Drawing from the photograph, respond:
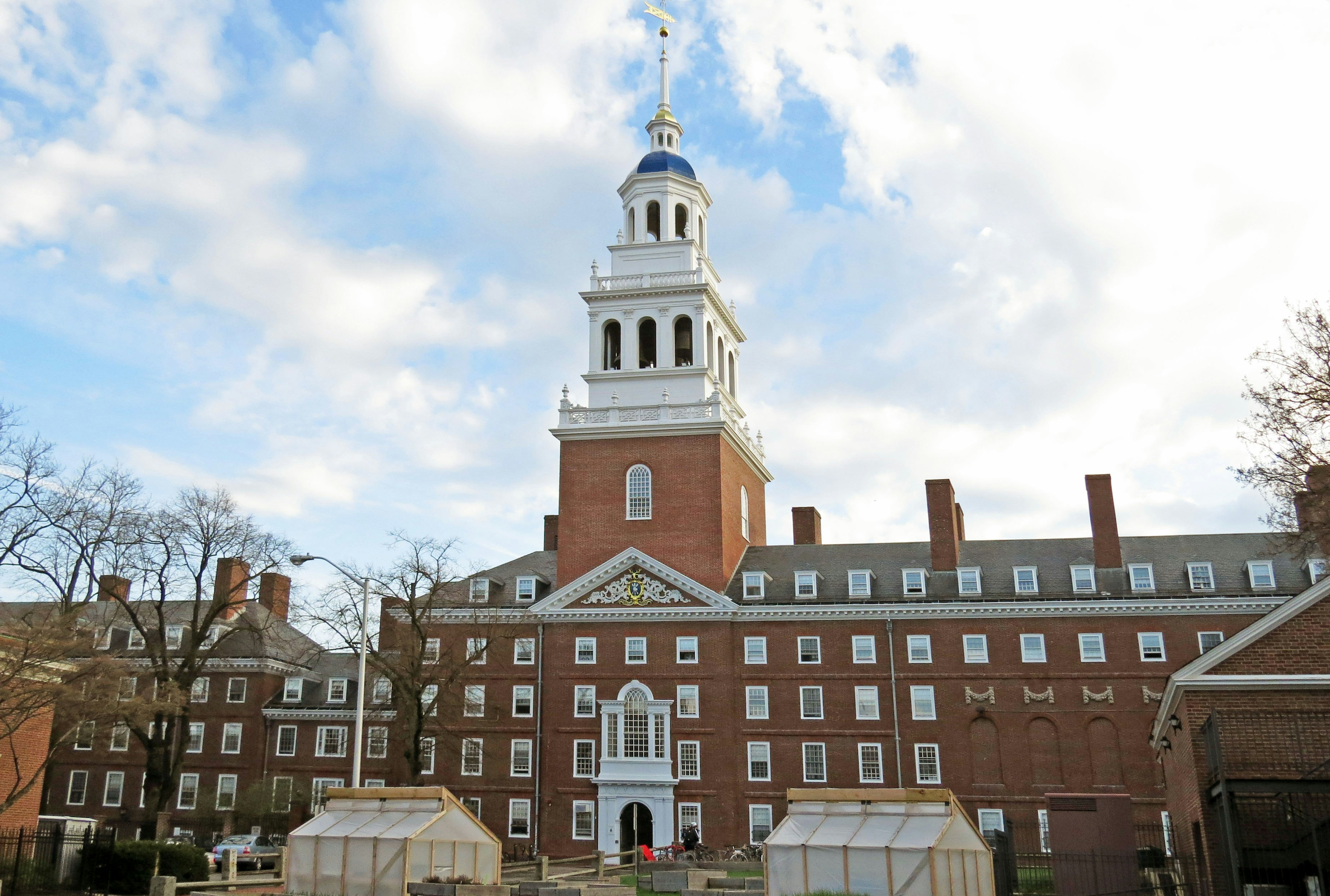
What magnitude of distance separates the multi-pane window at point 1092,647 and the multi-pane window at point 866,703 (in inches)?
363

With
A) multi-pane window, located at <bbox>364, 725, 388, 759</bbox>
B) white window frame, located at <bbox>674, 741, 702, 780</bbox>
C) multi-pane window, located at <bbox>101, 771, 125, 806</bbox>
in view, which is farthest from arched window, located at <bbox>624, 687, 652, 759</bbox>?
multi-pane window, located at <bbox>101, 771, 125, 806</bbox>

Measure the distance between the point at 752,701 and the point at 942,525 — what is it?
12.6 metres

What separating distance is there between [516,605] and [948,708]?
2118cm

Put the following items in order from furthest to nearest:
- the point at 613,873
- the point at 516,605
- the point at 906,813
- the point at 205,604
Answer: the point at 205,604
the point at 516,605
the point at 613,873
the point at 906,813

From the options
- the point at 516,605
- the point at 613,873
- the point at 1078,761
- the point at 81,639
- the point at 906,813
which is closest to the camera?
the point at 906,813

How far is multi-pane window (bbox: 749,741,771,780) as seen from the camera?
52.7 meters

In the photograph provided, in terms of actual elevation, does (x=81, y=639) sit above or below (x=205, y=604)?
below

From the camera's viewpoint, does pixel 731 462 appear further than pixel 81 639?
Yes

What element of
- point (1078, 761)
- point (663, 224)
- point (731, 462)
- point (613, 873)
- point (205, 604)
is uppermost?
A: point (663, 224)

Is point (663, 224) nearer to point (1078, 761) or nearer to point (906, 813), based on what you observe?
point (1078, 761)

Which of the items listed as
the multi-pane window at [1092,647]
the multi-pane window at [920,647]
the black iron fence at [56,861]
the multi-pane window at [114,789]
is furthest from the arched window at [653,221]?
the multi-pane window at [114,789]

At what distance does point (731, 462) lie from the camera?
5909cm

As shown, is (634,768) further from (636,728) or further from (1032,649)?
(1032,649)

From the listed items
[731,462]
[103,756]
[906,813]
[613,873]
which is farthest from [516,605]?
[906,813]
